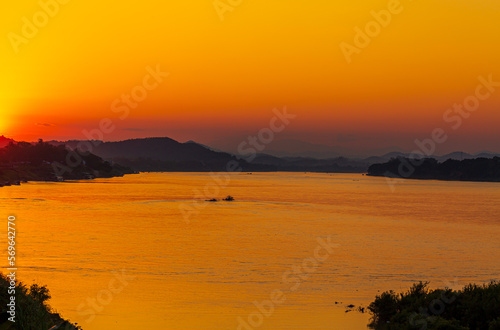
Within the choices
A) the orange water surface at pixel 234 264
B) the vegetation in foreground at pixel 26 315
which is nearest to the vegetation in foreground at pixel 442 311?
the orange water surface at pixel 234 264

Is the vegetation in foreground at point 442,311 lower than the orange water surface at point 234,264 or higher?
lower

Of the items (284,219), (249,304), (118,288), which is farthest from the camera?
(284,219)

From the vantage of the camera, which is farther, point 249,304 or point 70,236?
point 70,236

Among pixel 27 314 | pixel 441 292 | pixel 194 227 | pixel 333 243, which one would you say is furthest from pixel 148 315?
pixel 194 227

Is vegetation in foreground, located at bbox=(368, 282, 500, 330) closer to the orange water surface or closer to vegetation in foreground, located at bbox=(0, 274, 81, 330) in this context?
the orange water surface

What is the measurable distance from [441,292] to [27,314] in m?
17.1

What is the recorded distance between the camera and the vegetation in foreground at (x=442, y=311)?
805 inches

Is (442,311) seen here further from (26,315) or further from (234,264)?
(234,264)

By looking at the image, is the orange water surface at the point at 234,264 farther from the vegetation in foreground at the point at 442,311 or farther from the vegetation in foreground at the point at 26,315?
the vegetation in foreground at the point at 26,315

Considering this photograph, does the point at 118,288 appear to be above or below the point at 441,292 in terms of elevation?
above

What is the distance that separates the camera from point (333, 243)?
56.0m

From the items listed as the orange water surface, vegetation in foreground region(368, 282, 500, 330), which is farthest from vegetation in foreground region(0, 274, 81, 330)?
vegetation in foreground region(368, 282, 500, 330)

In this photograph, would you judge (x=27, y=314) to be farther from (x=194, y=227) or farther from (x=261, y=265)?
(x=194, y=227)

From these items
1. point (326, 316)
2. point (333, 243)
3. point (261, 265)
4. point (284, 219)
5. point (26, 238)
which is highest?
point (284, 219)
